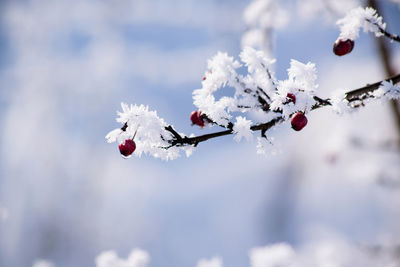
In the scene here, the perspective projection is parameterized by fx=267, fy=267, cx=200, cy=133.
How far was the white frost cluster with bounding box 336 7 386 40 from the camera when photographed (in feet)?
3.97

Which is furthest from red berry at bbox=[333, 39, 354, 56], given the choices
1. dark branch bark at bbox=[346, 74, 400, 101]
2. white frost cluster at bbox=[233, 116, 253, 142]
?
white frost cluster at bbox=[233, 116, 253, 142]

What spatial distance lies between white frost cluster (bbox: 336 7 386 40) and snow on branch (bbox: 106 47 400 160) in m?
0.26

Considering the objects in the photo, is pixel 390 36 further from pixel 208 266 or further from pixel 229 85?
pixel 208 266

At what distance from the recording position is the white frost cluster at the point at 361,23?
121 centimetres

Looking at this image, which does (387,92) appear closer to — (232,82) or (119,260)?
(232,82)

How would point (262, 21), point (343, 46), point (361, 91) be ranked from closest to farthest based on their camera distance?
point (361, 91) < point (343, 46) < point (262, 21)

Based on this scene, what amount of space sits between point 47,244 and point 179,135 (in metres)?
10.1

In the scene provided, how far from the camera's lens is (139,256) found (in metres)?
3.66

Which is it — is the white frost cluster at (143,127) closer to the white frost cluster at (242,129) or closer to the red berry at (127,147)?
the red berry at (127,147)

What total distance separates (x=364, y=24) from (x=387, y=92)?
364 millimetres

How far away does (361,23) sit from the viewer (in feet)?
4.03

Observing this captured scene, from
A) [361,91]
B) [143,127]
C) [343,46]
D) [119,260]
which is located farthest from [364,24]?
[119,260]

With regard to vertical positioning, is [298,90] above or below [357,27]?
below

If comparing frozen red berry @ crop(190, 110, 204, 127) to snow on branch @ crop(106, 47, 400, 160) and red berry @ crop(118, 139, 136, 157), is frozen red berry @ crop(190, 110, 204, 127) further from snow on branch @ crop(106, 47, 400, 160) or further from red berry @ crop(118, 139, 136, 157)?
red berry @ crop(118, 139, 136, 157)
